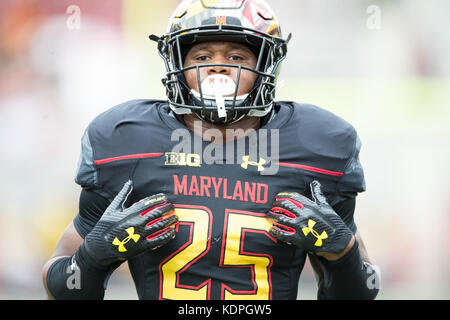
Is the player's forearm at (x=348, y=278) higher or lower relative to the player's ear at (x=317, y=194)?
lower

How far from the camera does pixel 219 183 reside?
1.72 meters

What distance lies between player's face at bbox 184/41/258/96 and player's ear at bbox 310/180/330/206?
327 mm

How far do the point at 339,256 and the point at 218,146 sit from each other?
45 cm

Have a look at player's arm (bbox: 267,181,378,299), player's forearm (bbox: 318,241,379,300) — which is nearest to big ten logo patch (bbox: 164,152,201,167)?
player's arm (bbox: 267,181,378,299)

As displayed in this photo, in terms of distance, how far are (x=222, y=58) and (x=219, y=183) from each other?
1.20ft

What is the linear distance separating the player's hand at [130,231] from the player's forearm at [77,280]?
0.17 feet

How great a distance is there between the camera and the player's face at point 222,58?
1.79 meters

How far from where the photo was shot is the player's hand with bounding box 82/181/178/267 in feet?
5.24

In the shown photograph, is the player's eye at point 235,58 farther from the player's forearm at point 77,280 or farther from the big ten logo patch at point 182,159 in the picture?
the player's forearm at point 77,280

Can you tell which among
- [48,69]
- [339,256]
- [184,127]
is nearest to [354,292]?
[339,256]
